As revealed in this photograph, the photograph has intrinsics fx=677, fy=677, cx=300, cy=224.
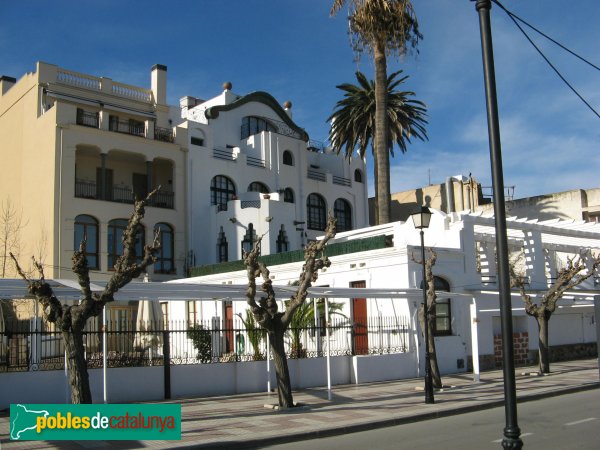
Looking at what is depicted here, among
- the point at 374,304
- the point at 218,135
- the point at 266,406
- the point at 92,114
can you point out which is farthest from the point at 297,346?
the point at 218,135

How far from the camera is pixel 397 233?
2778cm

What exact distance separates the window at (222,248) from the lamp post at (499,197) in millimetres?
31798

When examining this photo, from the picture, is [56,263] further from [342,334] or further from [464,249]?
[464,249]

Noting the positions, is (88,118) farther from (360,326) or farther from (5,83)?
(360,326)

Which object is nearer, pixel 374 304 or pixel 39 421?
pixel 39 421

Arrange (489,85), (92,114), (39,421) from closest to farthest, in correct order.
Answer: (489,85), (39,421), (92,114)

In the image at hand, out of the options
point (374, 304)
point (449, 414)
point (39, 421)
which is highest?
point (374, 304)

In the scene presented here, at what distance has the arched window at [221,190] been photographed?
132 ft

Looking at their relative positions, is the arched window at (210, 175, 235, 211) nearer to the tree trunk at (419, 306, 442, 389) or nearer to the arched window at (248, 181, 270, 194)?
the arched window at (248, 181, 270, 194)

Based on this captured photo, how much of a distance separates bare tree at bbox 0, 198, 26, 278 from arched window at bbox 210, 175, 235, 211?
1062 centimetres

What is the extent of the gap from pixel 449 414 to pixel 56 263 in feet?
78.2

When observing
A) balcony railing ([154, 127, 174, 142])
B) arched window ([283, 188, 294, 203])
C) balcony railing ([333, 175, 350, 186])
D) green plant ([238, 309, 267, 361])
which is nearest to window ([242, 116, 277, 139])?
arched window ([283, 188, 294, 203])

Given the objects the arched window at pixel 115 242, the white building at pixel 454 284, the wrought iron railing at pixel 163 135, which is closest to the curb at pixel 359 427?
the white building at pixel 454 284

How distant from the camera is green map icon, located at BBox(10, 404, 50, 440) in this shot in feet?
29.4
